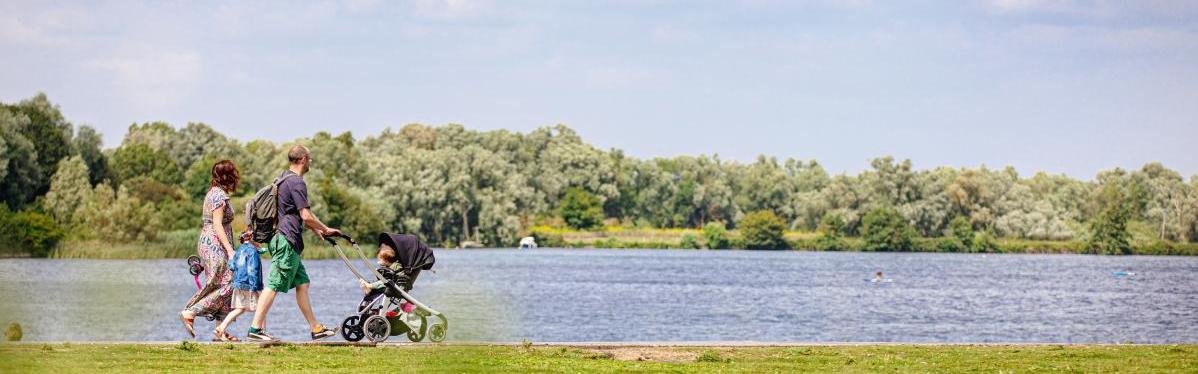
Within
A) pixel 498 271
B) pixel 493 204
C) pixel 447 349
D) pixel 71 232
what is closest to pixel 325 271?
pixel 498 271

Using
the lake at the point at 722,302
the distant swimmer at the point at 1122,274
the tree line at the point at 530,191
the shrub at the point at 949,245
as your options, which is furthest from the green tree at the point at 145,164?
the shrub at the point at 949,245

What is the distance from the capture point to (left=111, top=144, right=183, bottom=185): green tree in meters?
93.2

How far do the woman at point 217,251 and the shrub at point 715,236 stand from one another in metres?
122

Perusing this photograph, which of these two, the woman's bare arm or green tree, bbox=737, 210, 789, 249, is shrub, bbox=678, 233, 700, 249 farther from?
the woman's bare arm

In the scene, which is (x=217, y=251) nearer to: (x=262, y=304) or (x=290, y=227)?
(x=262, y=304)

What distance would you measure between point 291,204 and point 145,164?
9157cm

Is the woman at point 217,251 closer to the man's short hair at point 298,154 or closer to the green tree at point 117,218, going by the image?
the man's short hair at point 298,154

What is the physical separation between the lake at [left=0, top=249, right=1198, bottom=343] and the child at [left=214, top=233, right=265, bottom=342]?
2.45 metres

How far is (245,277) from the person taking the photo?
38.4 feet

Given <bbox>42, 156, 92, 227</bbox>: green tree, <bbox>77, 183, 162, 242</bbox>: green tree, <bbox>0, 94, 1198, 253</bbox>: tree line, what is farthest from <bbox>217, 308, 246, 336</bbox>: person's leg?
<bbox>42, 156, 92, 227</bbox>: green tree

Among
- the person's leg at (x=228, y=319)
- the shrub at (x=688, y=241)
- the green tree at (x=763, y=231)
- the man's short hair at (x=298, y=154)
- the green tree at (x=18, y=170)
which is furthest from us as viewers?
the shrub at (x=688, y=241)

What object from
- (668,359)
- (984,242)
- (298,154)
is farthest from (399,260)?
(984,242)

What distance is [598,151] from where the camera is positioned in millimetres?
150125

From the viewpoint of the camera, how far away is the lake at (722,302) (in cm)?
3544
